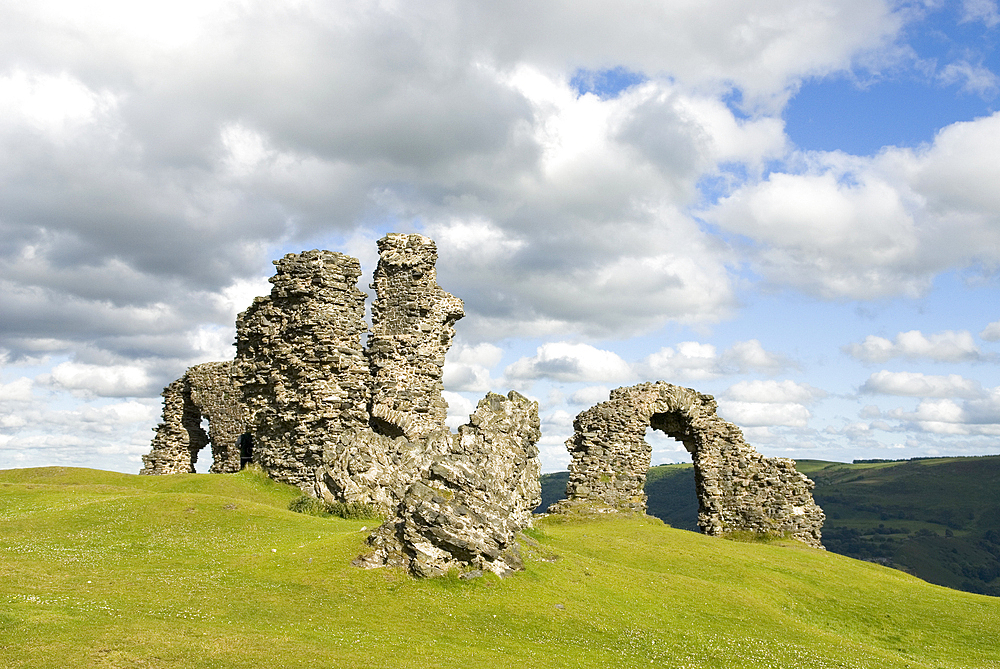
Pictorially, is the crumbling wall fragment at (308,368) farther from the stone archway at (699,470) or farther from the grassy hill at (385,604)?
the stone archway at (699,470)

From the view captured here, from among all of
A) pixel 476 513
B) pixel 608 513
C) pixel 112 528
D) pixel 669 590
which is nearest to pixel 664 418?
pixel 608 513

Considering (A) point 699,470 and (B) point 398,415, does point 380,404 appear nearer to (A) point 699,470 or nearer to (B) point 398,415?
(B) point 398,415

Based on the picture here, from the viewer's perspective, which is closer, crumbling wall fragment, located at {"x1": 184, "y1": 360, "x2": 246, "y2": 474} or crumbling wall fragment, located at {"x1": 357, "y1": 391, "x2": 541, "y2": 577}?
crumbling wall fragment, located at {"x1": 357, "y1": 391, "x2": 541, "y2": 577}

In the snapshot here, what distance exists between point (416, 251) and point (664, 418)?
802 inches

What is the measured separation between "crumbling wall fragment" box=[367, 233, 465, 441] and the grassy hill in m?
14.2

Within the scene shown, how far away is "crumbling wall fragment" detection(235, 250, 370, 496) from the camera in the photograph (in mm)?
39562

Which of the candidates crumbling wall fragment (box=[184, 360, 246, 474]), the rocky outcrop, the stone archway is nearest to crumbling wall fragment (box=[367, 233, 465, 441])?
the stone archway

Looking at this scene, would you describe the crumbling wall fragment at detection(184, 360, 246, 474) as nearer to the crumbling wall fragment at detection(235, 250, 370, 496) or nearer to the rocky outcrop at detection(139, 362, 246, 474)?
the rocky outcrop at detection(139, 362, 246, 474)

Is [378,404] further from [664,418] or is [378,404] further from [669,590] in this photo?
[669,590]

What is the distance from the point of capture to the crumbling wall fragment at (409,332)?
145ft

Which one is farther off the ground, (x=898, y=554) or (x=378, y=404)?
(x=378, y=404)

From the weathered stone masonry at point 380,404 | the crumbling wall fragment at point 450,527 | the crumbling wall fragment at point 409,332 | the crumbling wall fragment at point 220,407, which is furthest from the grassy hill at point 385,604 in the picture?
the crumbling wall fragment at point 220,407

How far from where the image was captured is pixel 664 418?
4978 cm

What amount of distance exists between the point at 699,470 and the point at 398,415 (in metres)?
20.3
